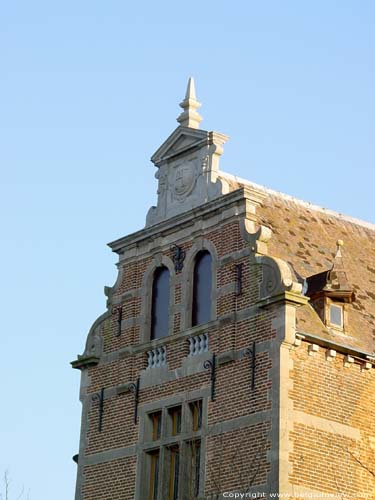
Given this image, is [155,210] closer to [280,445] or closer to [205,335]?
[205,335]

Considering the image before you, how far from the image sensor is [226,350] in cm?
3114

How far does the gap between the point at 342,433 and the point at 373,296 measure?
14.3ft

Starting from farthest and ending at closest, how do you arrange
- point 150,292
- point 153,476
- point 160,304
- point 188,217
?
1. point 150,292
2. point 160,304
3. point 188,217
4. point 153,476

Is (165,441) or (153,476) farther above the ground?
(165,441)

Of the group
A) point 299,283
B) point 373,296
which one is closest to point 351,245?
point 373,296

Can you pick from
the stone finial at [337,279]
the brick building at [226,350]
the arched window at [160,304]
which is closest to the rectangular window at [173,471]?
the brick building at [226,350]

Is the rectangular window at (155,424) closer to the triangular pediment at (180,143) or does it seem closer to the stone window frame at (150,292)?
the stone window frame at (150,292)

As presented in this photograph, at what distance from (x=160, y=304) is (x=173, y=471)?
4.06 metres

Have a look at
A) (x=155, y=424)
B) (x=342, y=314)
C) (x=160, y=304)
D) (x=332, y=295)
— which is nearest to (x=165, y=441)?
(x=155, y=424)

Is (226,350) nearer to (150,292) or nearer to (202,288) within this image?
(202,288)

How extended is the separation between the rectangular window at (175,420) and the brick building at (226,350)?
0.17 ft

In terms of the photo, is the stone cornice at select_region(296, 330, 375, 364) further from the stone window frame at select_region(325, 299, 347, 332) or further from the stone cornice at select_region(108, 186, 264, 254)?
the stone cornice at select_region(108, 186, 264, 254)

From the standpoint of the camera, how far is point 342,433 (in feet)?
100

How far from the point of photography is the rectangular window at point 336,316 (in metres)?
31.5
